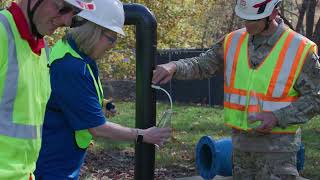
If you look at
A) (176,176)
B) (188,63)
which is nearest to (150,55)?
(188,63)

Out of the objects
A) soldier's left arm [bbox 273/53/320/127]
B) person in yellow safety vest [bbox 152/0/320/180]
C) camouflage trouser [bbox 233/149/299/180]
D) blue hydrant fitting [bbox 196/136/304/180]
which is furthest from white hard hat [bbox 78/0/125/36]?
blue hydrant fitting [bbox 196/136/304/180]

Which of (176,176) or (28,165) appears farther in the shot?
(176,176)

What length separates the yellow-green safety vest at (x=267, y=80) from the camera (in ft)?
14.2

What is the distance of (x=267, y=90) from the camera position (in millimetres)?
4336

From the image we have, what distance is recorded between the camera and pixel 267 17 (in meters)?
4.34

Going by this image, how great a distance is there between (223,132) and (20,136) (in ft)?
28.9

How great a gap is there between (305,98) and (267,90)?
0.26 m

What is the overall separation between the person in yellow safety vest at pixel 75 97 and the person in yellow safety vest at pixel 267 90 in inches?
33.4

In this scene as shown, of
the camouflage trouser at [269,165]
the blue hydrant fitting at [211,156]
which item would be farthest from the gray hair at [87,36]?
A: the blue hydrant fitting at [211,156]

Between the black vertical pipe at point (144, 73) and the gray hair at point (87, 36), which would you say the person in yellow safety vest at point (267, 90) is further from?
the gray hair at point (87, 36)

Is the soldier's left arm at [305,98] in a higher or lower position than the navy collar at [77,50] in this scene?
lower

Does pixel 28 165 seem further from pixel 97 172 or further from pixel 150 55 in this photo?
pixel 97 172

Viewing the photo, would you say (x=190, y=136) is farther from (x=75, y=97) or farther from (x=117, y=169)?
(x=75, y=97)

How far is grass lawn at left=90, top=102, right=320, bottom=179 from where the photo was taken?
27.7ft
